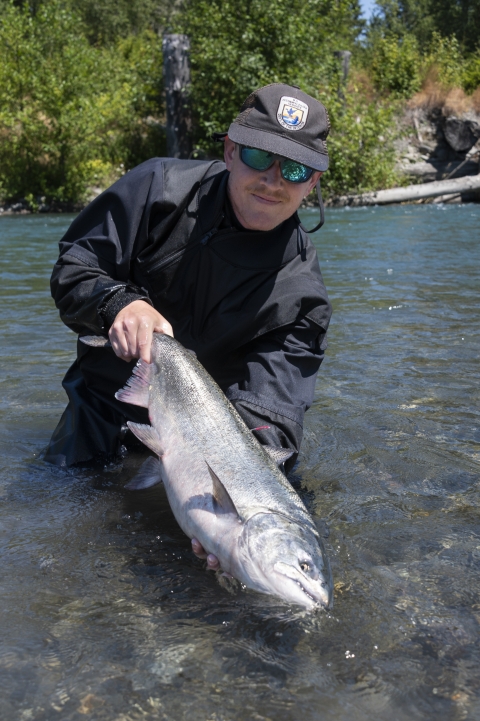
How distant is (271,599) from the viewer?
2518mm

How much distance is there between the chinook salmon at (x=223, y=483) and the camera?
8.10 ft

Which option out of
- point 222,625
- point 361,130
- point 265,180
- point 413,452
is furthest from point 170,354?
point 361,130

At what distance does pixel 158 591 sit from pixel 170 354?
92 cm

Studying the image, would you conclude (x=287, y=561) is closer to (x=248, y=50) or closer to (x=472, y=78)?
(x=248, y=50)

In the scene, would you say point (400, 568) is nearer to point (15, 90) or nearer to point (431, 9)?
point (15, 90)

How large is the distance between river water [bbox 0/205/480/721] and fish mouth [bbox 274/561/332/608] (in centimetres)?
12

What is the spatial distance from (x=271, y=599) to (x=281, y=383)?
1141 mm

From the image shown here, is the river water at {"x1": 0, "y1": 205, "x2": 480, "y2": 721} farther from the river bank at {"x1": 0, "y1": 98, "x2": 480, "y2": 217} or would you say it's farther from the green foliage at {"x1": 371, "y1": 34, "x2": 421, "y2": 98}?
the green foliage at {"x1": 371, "y1": 34, "x2": 421, "y2": 98}

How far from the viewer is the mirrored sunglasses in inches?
130

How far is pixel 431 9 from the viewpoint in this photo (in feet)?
153

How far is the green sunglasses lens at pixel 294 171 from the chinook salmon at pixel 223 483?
878mm

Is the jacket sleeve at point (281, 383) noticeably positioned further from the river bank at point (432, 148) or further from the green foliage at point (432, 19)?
the green foliage at point (432, 19)

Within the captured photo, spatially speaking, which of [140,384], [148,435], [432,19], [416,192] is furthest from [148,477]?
[432,19]

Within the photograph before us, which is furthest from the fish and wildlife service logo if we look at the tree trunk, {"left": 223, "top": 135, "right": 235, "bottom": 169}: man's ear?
the tree trunk
